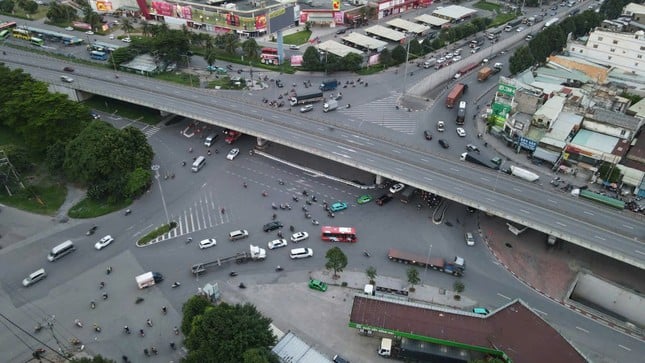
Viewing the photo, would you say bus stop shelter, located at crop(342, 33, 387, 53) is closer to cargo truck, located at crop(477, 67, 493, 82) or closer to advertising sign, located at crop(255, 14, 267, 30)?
advertising sign, located at crop(255, 14, 267, 30)

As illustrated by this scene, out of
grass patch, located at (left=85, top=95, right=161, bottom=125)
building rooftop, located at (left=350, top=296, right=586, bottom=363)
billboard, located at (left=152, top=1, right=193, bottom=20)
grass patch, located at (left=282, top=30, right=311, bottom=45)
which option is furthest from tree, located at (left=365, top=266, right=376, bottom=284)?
billboard, located at (left=152, top=1, right=193, bottom=20)

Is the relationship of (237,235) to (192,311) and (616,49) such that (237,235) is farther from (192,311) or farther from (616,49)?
(616,49)

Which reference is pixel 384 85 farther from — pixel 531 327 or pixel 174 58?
pixel 531 327

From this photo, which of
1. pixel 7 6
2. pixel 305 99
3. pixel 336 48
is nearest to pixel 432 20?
pixel 336 48

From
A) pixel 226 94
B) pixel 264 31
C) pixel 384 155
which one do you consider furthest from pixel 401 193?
pixel 264 31

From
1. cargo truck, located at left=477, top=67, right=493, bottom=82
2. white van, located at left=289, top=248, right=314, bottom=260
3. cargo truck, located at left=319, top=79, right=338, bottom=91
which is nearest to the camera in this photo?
white van, located at left=289, top=248, right=314, bottom=260

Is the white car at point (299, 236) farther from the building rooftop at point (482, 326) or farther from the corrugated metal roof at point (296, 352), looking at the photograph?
the corrugated metal roof at point (296, 352)
